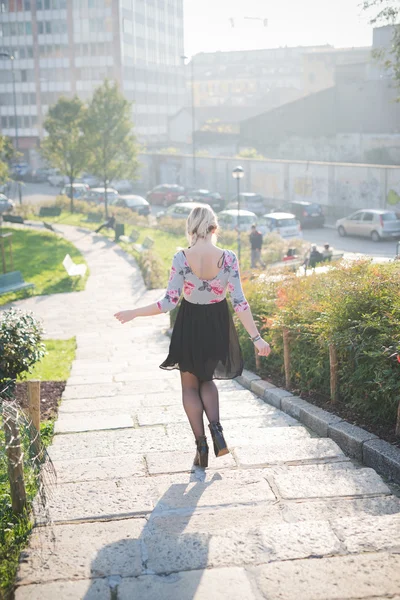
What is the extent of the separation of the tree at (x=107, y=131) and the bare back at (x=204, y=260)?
33915 millimetres

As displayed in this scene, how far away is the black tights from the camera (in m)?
5.03

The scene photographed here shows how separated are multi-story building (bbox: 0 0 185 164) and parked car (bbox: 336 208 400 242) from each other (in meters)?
54.7

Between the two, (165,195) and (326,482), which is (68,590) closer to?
(326,482)

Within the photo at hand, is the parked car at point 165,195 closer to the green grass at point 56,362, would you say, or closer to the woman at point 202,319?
the green grass at point 56,362

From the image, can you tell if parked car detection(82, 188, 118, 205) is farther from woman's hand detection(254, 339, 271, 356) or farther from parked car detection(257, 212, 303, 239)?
woman's hand detection(254, 339, 271, 356)

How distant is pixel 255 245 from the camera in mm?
24125

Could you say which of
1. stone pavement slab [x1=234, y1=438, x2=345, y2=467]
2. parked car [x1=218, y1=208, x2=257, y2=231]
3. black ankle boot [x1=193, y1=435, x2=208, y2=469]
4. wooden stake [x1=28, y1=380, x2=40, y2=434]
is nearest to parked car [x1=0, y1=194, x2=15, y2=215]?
parked car [x1=218, y1=208, x2=257, y2=231]

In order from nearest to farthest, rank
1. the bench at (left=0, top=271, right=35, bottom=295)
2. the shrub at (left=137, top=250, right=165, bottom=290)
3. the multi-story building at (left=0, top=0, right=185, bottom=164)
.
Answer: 1. the bench at (left=0, top=271, right=35, bottom=295)
2. the shrub at (left=137, top=250, right=165, bottom=290)
3. the multi-story building at (left=0, top=0, right=185, bottom=164)

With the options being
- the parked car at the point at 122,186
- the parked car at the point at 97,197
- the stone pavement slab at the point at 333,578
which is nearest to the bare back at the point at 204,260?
the stone pavement slab at the point at 333,578

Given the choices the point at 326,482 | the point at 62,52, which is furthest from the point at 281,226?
the point at 62,52

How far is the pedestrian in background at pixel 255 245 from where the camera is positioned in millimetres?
23906

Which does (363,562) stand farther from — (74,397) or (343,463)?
(74,397)

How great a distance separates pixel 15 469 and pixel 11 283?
1395 cm

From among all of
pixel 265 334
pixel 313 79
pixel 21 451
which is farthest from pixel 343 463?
pixel 313 79
